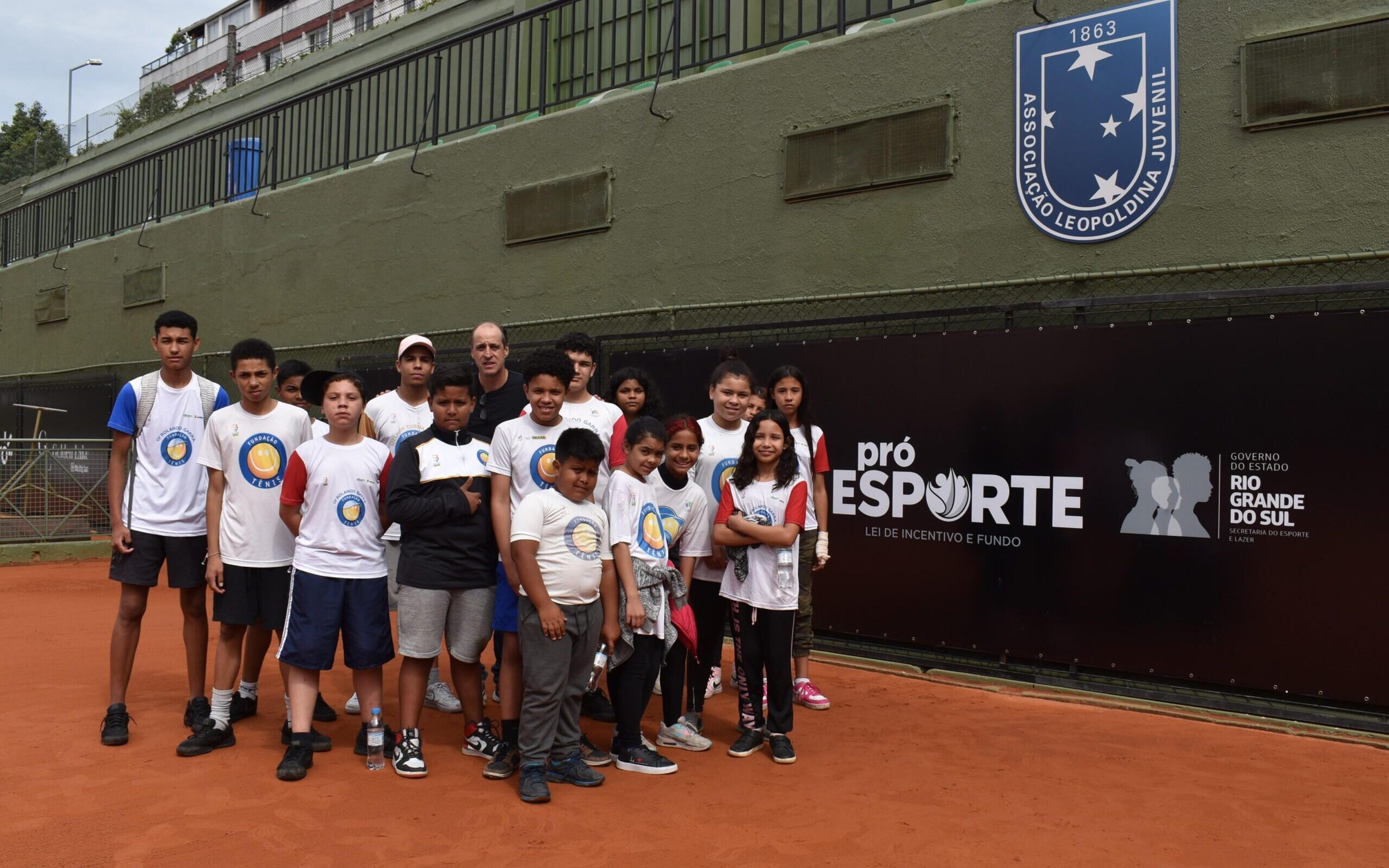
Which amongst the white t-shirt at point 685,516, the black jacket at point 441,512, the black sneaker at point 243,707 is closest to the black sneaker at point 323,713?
the black sneaker at point 243,707

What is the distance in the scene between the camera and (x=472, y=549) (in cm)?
474

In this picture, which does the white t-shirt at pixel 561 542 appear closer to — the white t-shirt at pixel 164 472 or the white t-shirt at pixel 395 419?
the white t-shirt at pixel 395 419

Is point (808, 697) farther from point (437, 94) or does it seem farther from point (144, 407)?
point (437, 94)

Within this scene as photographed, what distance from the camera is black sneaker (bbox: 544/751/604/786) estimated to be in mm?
4543

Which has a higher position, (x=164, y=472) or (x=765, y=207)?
(x=765, y=207)

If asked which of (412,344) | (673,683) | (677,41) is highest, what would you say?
(677,41)

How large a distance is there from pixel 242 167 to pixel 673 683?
1346 centimetres

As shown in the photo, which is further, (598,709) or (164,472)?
(598,709)

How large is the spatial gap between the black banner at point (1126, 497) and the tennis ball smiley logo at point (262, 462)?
3811 mm

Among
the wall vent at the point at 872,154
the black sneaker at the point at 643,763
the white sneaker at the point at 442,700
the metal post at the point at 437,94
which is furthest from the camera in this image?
the metal post at the point at 437,94

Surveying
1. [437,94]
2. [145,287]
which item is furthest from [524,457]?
[145,287]

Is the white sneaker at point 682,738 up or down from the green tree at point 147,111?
down

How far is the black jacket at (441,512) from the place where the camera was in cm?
462

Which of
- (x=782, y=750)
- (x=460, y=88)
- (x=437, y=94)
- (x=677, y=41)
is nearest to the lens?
(x=782, y=750)
